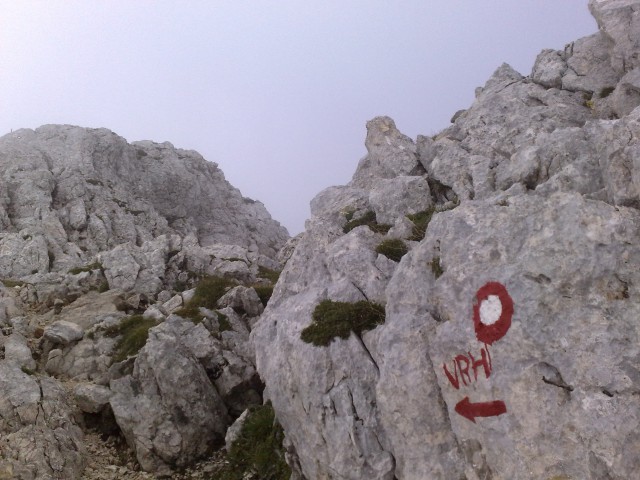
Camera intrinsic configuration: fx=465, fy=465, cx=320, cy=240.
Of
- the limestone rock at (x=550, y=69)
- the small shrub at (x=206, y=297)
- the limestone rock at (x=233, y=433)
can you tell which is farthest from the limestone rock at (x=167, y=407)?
the limestone rock at (x=550, y=69)

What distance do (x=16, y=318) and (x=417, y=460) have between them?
2497 centimetres

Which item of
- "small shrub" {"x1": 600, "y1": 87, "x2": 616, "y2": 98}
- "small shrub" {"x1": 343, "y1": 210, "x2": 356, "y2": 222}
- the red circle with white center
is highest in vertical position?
"small shrub" {"x1": 600, "y1": 87, "x2": 616, "y2": 98}

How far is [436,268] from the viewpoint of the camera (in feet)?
44.8

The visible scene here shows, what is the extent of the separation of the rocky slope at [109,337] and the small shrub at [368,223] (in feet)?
26.0

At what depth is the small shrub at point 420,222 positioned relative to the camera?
64.3ft

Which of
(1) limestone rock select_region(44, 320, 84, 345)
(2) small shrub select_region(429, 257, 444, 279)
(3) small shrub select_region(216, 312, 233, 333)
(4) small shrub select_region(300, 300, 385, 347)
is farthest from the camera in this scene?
(1) limestone rock select_region(44, 320, 84, 345)

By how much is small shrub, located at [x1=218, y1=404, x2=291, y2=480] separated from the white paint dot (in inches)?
356

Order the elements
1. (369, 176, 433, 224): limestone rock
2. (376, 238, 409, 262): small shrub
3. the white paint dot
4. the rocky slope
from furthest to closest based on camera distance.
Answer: (369, 176, 433, 224): limestone rock, the rocky slope, (376, 238, 409, 262): small shrub, the white paint dot

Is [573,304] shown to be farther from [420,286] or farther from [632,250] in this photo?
[420,286]

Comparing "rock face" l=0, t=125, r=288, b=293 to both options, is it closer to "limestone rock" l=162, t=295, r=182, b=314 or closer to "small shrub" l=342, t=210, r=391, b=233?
"limestone rock" l=162, t=295, r=182, b=314

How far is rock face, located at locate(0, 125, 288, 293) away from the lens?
139 feet

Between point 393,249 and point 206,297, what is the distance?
15.0 m

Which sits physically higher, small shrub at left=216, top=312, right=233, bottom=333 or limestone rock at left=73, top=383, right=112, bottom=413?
small shrub at left=216, top=312, right=233, bottom=333

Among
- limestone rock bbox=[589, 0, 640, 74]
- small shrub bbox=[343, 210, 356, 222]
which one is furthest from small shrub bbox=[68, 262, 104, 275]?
limestone rock bbox=[589, 0, 640, 74]
